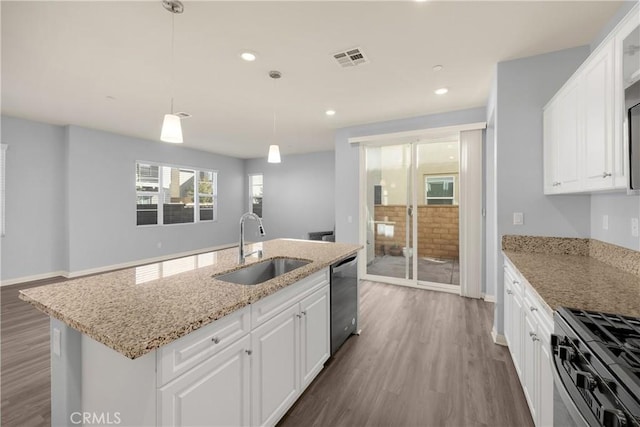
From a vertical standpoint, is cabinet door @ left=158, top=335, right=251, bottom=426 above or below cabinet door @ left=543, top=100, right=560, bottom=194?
below

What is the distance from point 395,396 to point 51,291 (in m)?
2.25

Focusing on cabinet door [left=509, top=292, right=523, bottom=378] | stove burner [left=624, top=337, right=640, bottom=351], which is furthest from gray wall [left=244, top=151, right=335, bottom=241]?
stove burner [left=624, top=337, right=640, bottom=351]

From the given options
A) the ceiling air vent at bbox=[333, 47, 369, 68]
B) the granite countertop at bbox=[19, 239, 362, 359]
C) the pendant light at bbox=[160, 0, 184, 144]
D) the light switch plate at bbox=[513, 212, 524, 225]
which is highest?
the ceiling air vent at bbox=[333, 47, 369, 68]

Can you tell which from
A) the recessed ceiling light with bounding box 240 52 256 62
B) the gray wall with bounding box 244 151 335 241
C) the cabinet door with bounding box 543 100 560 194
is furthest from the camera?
the gray wall with bounding box 244 151 335 241

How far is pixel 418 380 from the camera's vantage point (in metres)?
2.14

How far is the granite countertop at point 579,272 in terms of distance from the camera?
1.32 m

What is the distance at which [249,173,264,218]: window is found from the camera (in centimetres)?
864

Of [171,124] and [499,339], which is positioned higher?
[171,124]

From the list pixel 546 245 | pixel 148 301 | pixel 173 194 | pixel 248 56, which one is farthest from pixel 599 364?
pixel 173 194

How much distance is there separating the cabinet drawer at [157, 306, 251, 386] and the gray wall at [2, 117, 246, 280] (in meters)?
5.48

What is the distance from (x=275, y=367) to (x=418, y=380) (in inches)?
49.1

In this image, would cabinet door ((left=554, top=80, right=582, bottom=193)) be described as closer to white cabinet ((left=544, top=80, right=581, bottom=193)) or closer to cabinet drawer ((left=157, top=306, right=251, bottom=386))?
white cabinet ((left=544, top=80, right=581, bottom=193))

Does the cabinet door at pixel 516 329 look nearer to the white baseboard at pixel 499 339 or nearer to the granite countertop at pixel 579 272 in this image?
the granite countertop at pixel 579 272

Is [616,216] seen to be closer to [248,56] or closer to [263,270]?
[263,270]
